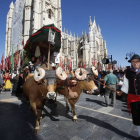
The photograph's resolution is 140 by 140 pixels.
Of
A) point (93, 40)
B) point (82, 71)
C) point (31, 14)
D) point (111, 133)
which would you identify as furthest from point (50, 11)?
point (111, 133)

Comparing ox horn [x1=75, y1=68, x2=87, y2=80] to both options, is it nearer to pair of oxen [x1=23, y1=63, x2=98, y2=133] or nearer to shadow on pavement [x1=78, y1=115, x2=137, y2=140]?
pair of oxen [x1=23, y1=63, x2=98, y2=133]

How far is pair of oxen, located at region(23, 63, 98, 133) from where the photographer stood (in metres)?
2.49

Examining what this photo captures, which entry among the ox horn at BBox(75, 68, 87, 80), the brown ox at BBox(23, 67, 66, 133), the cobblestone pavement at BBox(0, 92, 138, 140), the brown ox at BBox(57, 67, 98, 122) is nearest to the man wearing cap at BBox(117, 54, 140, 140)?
the cobblestone pavement at BBox(0, 92, 138, 140)

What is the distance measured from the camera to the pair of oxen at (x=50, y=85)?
2490mm

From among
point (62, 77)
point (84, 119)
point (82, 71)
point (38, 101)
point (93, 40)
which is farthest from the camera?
point (93, 40)

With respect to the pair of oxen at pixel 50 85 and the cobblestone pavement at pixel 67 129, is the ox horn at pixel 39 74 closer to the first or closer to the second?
the pair of oxen at pixel 50 85

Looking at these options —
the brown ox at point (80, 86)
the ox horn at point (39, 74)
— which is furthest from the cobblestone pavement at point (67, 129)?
the ox horn at point (39, 74)

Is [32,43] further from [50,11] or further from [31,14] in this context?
[50,11]

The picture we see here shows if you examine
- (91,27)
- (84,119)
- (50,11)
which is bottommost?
(84,119)

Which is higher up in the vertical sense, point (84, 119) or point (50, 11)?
point (50, 11)

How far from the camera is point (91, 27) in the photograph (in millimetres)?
45188

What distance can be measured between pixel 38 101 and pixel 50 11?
96.6 feet

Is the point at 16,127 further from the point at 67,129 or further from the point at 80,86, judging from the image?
the point at 80,86

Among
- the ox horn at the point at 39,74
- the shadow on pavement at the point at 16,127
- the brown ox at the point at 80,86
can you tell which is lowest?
the shadow on pavement at the point at 16,127
